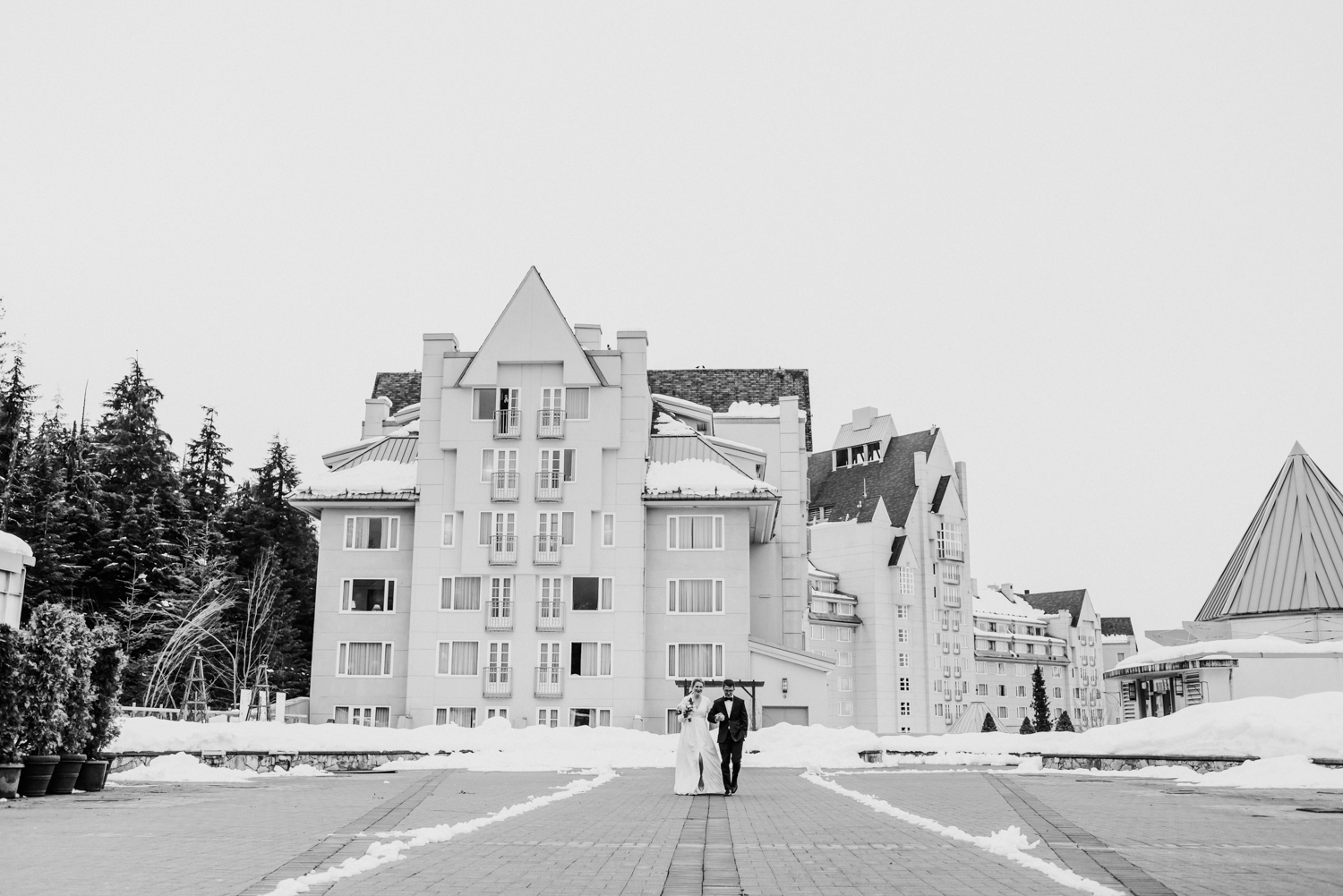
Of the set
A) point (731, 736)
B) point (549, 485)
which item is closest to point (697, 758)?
point (731, 736)

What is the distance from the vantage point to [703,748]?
2153 cm

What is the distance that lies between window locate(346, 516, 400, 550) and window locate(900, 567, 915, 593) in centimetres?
5872

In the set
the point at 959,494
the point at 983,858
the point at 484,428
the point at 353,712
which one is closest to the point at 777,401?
the point at 484,428

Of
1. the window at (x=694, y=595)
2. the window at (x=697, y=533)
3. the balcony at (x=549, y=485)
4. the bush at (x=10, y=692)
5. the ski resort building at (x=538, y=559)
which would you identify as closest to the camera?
the bush at (x=10, y=692)

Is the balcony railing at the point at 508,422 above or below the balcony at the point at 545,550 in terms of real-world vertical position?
above

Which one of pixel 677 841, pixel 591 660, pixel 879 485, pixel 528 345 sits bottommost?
pixel 677 841

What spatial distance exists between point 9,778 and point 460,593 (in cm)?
3451

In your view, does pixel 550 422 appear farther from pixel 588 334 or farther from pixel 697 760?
pixel 697 760

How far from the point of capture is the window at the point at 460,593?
2094 inches

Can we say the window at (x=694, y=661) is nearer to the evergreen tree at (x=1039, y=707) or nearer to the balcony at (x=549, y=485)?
the balcony at (x=549, y=485)

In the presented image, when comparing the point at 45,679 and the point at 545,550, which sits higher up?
the point at 545,550

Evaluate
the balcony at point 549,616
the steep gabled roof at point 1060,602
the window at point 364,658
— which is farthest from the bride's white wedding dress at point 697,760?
the steep gabled roof at point 1060,602

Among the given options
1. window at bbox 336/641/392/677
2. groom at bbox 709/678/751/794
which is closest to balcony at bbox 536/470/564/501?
window at bbox 336/641/392/677

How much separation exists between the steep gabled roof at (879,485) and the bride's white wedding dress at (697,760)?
84.0 metres
